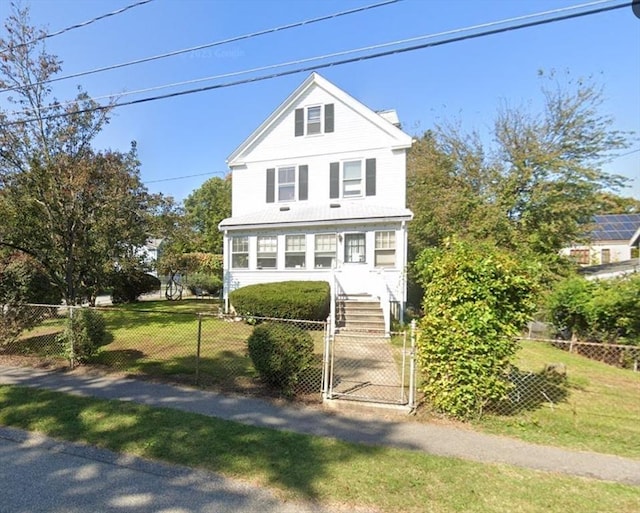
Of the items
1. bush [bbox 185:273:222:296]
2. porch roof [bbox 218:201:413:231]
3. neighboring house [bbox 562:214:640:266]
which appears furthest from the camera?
neighboring house [bbox 562:214:640:266]

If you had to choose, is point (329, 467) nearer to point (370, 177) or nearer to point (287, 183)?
point (370, 177)

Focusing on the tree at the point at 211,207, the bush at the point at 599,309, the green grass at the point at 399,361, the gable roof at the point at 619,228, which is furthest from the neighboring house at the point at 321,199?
the gable roof at the point at 619,228

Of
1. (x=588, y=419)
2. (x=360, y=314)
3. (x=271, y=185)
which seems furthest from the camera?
(x=271, y=185)

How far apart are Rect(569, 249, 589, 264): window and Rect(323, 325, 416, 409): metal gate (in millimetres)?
11852

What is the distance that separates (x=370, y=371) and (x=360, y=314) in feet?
14.6

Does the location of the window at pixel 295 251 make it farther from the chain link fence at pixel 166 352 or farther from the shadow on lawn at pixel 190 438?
the shadow on lawn at pixel 190 438

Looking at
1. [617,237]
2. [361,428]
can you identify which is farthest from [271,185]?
[617,237]

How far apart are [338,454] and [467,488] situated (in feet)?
4.22

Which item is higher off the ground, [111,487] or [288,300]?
[288,300]

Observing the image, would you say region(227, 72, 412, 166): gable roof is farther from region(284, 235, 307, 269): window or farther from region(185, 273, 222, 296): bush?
region(185, 273, 222, 296): bush

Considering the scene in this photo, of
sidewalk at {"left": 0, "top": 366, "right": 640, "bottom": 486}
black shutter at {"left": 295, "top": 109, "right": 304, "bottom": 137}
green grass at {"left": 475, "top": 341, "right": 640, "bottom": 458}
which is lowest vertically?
green grass at {"left": 475, "top": 341, "right": 640, "bottom": 458}

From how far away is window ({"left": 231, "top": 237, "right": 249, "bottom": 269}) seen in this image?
49.3 ft

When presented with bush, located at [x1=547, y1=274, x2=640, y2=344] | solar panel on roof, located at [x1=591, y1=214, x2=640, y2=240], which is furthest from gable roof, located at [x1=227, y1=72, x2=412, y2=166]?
solar panel on roof, located at [x1=591, y1=214, x2=640, y2=240]

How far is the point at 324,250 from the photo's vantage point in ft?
45.7
